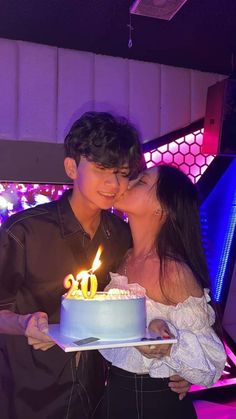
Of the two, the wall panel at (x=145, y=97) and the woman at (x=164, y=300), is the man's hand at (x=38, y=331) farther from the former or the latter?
the wall panel at (x=145, y=97)

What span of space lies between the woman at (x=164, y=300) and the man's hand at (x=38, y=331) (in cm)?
30

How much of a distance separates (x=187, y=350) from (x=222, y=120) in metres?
2.24

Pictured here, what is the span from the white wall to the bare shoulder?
1.95m

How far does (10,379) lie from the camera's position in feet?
6.38

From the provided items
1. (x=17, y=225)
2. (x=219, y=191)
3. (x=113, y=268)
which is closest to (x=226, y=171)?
(x=219, y=191)

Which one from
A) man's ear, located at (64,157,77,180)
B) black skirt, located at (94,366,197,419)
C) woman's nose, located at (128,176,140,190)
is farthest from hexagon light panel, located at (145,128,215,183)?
black skirt, located at (94,366,197,419)

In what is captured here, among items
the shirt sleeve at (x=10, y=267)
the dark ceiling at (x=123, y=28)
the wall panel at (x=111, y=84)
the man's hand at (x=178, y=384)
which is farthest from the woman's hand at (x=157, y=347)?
the wall panel at (x=111, y=84)

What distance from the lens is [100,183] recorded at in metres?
1.88

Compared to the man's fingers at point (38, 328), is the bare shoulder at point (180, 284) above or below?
above

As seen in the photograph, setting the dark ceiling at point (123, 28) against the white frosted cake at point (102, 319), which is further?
the dark ceiling at point (123, 28)

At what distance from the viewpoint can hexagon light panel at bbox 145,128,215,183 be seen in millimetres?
3590

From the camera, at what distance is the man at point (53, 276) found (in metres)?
1.90

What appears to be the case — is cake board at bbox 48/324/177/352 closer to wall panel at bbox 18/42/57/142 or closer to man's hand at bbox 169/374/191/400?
man's hand at bbox 169/374/191/400

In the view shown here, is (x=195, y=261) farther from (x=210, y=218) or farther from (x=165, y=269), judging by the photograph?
(x=210, y=218)
